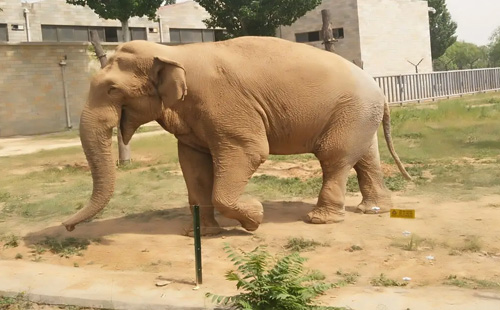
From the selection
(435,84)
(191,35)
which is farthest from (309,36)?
(435,84)

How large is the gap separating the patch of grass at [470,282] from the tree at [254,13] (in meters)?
26.7

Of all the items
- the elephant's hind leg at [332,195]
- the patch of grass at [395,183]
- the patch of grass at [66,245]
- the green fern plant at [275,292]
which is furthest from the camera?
the patch of grass at [395,183]

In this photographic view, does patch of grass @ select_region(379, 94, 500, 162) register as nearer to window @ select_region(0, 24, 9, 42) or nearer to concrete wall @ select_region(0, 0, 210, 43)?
concrete wall @ select_region(0, 0, 210, 43)

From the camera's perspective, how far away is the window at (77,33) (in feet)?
128

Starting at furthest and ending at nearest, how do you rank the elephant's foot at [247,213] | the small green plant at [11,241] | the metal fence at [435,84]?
1. the metal fence at [435,84]
2. the small green plant at [11,241]
3. the elephant's foot at [247,213]

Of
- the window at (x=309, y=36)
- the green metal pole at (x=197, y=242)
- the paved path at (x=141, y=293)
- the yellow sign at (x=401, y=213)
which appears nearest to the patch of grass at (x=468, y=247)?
the yellow sign at (x=401, y=213)

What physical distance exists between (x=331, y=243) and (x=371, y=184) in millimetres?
1979

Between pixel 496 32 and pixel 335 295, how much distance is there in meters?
95.1

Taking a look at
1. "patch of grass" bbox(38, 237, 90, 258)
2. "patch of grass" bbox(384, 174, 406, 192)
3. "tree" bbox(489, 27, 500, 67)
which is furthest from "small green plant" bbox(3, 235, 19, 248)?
"tree" bbox(489, 27, 500, 67)

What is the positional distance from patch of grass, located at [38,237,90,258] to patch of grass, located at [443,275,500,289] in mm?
4284

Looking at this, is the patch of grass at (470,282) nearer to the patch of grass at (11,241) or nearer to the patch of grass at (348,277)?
the patch of grass at (348,277)

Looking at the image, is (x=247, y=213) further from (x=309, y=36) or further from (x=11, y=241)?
(x=309, y=36)

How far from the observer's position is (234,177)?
26.1 feet

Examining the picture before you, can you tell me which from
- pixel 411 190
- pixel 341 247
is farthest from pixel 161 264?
pixel 411 190
